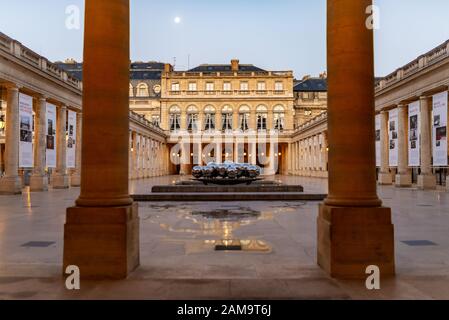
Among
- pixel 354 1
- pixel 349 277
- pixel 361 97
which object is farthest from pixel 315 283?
pixel 354 1

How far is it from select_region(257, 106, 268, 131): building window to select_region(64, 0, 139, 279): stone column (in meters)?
81.1

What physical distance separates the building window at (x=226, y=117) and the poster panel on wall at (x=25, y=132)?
5973 cm

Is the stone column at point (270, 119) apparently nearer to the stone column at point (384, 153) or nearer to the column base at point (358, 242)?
the stone column at point (384, 153)

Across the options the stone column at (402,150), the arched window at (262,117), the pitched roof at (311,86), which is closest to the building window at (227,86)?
the arched window at (262,117)

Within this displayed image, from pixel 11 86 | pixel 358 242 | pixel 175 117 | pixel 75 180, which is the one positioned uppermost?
pixel 175 117

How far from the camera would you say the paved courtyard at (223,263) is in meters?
5.48

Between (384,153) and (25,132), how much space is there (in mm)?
35344

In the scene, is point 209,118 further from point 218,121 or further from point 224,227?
point 224,227

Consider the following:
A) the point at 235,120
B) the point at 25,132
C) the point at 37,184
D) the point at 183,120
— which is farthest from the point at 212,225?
the point at 183,120

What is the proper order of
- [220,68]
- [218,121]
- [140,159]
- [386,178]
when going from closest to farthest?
[386,178], [140,159], [218,121], [220,68]

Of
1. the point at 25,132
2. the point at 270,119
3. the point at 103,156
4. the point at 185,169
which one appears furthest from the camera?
the point at 270,119

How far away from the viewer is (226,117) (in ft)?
286

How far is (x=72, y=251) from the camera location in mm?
6289

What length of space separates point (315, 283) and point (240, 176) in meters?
24.8
